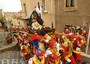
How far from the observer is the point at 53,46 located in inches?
37.5

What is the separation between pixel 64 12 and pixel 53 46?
0.42 m

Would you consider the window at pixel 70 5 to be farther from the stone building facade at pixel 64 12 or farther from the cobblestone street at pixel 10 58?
the cobblestone street at pixel 10 58

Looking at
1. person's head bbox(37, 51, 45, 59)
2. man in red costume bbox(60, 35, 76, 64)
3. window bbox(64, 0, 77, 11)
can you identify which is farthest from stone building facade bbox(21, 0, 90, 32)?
person's head bbox(37, 51, 45, 59)

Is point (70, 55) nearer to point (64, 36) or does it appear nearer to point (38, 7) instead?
point (64, 36)

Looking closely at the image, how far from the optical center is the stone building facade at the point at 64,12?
4.00 feet

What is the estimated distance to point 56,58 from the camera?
939mm

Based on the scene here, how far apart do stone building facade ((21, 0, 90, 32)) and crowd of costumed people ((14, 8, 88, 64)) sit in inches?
1.9

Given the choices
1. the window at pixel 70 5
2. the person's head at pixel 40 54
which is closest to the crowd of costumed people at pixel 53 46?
the person's head at pixel 40 54

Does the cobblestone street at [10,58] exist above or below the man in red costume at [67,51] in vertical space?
below

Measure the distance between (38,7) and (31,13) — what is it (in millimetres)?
72

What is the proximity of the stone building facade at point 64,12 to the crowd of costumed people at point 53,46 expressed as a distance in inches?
1.9

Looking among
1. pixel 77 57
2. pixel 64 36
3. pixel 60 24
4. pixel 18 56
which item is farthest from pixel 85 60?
pixel 18 56

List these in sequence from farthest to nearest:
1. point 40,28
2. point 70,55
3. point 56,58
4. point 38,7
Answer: point 38,7
point 40,28
point 70,55
point 56,58

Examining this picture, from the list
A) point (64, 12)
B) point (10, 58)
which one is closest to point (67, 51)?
point (64, 12)
